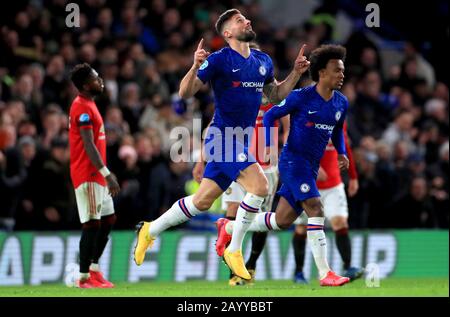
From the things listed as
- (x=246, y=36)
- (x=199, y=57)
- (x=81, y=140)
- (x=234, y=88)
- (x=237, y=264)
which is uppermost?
(x=246, y=36)

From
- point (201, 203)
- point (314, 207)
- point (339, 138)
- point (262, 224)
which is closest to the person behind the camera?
point (201, 203)

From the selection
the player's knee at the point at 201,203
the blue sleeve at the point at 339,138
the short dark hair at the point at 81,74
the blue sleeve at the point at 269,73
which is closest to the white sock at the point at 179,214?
the player's knee at the point at 201,203

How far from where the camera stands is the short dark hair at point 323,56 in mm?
12688

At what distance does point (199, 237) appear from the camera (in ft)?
57.8

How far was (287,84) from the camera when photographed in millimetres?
12414

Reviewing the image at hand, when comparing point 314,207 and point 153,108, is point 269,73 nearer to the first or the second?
point 314,207

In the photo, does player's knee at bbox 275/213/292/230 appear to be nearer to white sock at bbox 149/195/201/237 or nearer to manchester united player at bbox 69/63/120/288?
white sock at bbox 149/195/201/237

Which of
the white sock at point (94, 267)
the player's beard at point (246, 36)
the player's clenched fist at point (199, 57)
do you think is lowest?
the white sock at point (94, 267)

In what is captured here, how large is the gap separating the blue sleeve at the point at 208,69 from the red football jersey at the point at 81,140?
1.64 metres

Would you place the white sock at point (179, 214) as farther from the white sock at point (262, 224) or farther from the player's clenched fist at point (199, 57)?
the player's clenched fist at point (199, 57)

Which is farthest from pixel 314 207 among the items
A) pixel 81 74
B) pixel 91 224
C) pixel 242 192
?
pixel 81 74

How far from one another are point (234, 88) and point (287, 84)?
61 centimetres

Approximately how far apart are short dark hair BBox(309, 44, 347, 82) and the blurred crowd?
16.2 feet

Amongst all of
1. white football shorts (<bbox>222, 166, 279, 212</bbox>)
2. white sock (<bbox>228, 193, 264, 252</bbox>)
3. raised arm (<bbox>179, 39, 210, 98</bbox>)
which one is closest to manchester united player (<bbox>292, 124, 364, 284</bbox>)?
white football shorts (<bbox>222, 166, 279, 212</bbox>)
